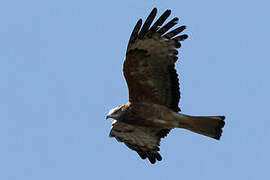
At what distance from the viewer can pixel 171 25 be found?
495 inches

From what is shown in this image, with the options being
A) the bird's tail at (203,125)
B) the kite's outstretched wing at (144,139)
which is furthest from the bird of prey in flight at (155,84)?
the kite's outstretched wing at (144,139)

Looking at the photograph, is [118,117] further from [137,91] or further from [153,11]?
[153,11]

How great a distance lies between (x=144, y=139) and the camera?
45.0 ft

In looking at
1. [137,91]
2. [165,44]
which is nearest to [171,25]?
[165,44]

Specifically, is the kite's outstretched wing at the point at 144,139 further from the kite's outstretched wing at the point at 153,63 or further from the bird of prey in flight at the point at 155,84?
the kite's outstretched wing at the point at 153,63

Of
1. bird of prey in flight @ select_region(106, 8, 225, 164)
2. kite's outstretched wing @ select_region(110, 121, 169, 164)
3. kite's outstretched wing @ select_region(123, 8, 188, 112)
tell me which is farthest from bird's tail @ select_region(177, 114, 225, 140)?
kite's outstretched wing @ select_region(110, 121, 169, 164)

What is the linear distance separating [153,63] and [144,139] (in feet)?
5.64

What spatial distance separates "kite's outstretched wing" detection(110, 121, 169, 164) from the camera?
13.7 metres

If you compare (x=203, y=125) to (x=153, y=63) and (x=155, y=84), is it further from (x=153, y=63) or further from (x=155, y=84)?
(x=153, y=63)

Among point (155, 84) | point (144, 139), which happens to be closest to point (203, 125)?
point (155, 84)

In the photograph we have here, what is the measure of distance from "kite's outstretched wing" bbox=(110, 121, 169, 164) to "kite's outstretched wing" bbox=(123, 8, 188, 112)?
83 cm

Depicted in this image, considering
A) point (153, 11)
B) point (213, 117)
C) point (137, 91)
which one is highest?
point (153, 11)

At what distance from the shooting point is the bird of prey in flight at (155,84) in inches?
495

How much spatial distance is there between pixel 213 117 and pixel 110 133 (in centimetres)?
211
